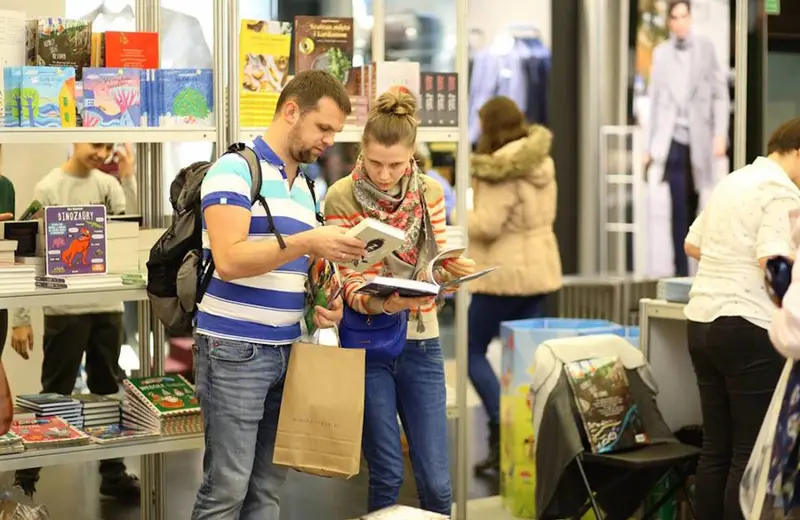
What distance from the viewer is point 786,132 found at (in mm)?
4406

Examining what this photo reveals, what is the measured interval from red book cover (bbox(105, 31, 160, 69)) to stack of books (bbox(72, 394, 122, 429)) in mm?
1214

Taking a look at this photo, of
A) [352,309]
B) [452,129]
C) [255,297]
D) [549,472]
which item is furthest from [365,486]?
[255,297]

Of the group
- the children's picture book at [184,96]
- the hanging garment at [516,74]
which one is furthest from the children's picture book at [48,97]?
the hanging garment at [516,74]

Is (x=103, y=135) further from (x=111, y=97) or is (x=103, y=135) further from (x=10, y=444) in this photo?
(x=10, y=444)

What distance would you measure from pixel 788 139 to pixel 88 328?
330cm

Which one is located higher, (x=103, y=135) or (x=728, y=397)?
(x=103, y=135)

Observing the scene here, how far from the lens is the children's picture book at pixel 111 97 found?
13.8 feet

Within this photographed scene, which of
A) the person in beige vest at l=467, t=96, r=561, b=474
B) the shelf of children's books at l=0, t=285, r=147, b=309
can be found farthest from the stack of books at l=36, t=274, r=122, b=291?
the person in beige vest at l=467, t=96, r=561, b=474

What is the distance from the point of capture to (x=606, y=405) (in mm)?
4840

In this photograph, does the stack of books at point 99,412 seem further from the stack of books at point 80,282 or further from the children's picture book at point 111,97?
the children's picture book at point 111,97

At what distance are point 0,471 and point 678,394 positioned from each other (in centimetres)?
285

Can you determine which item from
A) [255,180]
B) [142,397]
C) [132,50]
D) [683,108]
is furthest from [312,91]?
[683,108]

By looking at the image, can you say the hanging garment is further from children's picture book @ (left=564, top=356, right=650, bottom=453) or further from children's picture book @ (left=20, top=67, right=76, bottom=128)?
children's picture book @ (left=20, top=67, right=76, bottom=128)

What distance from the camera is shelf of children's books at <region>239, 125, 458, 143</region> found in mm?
4596
